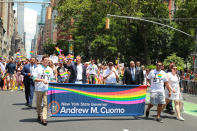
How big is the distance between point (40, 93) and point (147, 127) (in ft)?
9.77

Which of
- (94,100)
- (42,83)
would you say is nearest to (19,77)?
(94,100)

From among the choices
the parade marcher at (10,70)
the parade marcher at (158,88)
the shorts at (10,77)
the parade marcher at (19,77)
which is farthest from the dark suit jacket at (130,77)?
the parade marcher at (19,77)

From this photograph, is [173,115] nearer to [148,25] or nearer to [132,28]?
[148,25]

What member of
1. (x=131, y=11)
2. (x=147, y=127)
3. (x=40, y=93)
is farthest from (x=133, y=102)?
(x=131, y=11)

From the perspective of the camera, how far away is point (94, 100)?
8391mm

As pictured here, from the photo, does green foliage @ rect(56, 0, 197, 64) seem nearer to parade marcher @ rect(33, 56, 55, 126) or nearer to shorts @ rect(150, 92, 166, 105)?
shorts @ rect(150, 92, 166, 105)

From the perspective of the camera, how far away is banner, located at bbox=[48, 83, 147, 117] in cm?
798

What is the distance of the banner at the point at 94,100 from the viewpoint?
798 centimetres

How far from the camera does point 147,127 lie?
25.1 ft

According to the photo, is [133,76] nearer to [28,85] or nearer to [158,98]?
[158,98]

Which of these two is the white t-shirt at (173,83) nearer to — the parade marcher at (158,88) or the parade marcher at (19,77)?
the parade marcher at (158,88)

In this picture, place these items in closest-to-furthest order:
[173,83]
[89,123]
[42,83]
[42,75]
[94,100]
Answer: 1. [42,83]
2. [42,75]
3. [89,123]
4. [94,100]
5. [173,83]

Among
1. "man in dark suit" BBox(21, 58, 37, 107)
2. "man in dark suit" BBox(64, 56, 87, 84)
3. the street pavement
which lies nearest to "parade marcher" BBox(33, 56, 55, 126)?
the street pavement

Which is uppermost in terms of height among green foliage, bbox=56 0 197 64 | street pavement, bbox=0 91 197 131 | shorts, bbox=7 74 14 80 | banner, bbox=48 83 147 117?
green foliage, bbox=56 0 197 64
